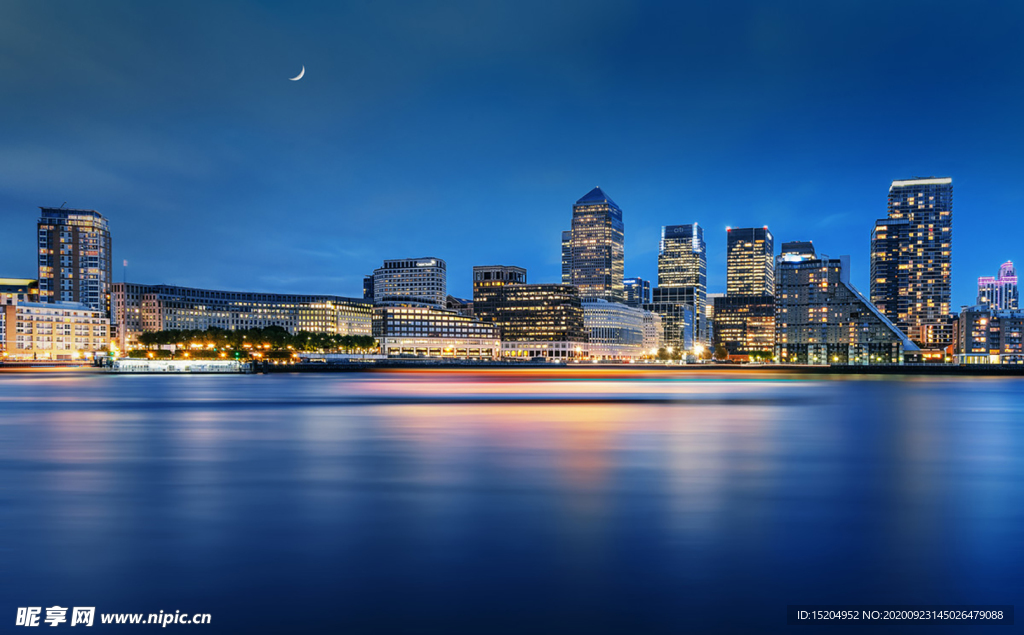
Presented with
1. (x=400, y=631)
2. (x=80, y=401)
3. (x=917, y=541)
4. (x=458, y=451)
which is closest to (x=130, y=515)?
(x=400, y=631)

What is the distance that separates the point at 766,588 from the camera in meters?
10.3

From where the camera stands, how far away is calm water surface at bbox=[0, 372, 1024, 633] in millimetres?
9672

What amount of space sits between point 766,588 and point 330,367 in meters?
162

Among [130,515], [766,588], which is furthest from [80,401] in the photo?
[766,588]

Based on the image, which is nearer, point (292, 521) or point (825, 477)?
point (292, 521)

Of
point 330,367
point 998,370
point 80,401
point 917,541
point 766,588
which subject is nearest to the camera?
point 766,588

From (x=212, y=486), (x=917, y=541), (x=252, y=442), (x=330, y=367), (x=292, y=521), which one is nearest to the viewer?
(x=917, y=541)

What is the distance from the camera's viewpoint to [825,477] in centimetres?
2044

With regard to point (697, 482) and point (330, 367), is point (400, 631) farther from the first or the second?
point (330, 367)

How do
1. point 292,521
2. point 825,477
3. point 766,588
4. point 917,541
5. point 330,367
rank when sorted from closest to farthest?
1. point 766,588
2. point 917,541
3. point 292,521
4. point 825,477
5. point 330,367

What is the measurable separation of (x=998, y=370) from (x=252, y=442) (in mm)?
173900

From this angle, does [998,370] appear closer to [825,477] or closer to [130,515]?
[825,477]

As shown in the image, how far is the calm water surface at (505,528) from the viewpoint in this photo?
9672mm

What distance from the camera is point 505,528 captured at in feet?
45.7
